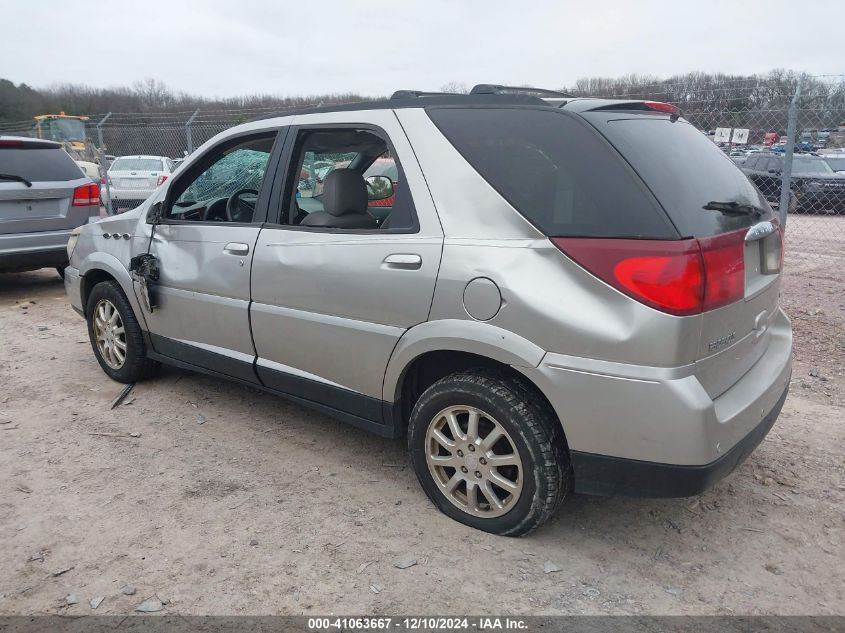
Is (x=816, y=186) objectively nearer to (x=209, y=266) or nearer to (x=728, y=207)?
(x=728, y=207)

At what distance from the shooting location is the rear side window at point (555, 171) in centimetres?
237

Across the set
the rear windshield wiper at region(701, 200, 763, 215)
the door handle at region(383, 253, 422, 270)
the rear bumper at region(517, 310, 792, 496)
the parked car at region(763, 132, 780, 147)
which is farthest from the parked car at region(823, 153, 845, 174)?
the door handle at region(383, 253, 422, 270)

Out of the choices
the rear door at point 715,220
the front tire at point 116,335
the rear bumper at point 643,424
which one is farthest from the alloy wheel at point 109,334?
Result: the rear door at point 715,220

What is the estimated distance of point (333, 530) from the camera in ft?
9.60

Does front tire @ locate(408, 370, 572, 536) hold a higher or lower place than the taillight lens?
lower

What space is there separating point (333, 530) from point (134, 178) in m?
13.8

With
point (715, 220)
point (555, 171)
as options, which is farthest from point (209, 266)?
point (715, 220)

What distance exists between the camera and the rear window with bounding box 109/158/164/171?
49.8 ft

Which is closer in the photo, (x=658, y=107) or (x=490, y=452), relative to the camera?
(x=490, y=452)

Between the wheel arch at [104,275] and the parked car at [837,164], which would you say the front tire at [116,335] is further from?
the parked car at [837,164]

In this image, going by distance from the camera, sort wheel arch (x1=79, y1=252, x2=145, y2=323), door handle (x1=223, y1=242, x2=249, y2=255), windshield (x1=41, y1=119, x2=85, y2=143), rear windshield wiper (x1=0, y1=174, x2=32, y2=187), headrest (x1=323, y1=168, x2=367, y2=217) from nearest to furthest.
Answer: headrest (x1=323, y1=168, x2=367, y2=217), door handle (x1=223, y1=242, x2=249, y2=255), wheel arch (x1=79, y1=252, x2=145, y2=323), rear windshield wiper (x1=0, y1=174, x2=32, y2=187), windshield (x1=41, y1=119, x2=85, y2=143)

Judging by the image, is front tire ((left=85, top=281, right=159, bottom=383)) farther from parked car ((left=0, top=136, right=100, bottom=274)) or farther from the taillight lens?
the taillight lens

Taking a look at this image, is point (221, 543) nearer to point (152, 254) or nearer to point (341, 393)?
point (341, 393)

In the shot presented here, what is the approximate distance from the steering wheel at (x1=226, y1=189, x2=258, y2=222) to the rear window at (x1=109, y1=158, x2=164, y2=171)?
1216cm
